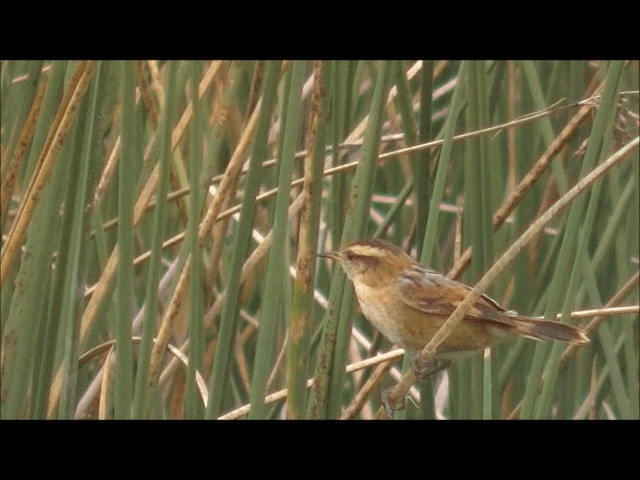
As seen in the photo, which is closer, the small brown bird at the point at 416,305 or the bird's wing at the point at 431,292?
the small brown bird at the point at 416,305

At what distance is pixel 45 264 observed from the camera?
1.60 metres

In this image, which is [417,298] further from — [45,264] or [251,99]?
[45,264]

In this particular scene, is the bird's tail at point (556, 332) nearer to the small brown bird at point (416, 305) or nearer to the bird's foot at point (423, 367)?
the small brown bird at point (416, 305)

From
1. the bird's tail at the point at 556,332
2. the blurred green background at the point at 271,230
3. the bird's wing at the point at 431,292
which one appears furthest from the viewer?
the bird's wing at the point at 431,292

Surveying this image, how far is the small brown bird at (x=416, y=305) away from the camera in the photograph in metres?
1.85

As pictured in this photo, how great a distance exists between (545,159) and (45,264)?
0.95 meters

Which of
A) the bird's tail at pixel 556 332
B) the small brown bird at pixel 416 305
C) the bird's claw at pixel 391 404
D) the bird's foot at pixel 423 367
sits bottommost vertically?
the bird's claw at pixel 391 404

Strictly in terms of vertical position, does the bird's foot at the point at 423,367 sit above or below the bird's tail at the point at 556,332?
below

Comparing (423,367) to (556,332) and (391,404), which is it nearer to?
(391,404)

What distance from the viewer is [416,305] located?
2.01 metres

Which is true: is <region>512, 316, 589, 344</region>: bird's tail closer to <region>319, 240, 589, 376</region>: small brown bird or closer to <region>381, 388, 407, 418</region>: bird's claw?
<region>319, 240, 589, 376</region>: small brown bird

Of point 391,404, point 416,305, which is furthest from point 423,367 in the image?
point 416,305

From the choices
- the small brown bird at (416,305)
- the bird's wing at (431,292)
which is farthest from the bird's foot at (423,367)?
the bird's wing at (431,292)
